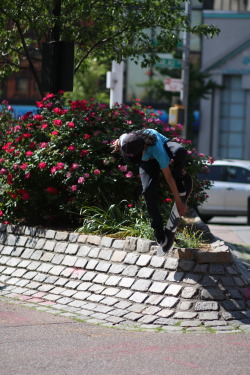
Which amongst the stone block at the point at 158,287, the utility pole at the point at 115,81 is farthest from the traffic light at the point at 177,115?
the stone block at the point at 158,287

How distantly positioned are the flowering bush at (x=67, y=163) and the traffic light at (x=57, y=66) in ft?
1.46

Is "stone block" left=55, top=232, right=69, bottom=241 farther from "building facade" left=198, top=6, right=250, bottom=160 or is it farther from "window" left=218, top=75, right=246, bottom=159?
"window" left=218, top=75, right=246, bottom=159

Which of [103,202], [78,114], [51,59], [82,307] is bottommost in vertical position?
[82,307]

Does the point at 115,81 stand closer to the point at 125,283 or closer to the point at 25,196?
the point at 25,196

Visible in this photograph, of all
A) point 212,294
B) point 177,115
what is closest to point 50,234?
point 212,294

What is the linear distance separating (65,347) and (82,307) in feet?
5.68

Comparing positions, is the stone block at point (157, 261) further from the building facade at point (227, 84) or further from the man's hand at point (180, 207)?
the building facade at point (227, 84)

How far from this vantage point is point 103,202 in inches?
385

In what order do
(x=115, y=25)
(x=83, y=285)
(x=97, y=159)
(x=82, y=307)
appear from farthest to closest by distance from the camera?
(x=115, y=25), (x=97, y=159), (x=83, y=285), (x=82, y=307)

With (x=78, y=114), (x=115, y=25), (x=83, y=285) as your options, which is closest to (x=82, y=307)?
(x=83, y=285)

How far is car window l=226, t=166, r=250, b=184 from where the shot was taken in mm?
19922

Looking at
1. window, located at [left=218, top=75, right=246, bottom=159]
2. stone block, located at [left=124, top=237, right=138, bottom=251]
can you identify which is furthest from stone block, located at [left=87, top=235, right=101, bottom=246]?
window, located at [left=218, top=75, right=246, bottom=159]

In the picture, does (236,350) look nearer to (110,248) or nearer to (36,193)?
(110,248)

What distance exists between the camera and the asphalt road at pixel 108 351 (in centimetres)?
539
